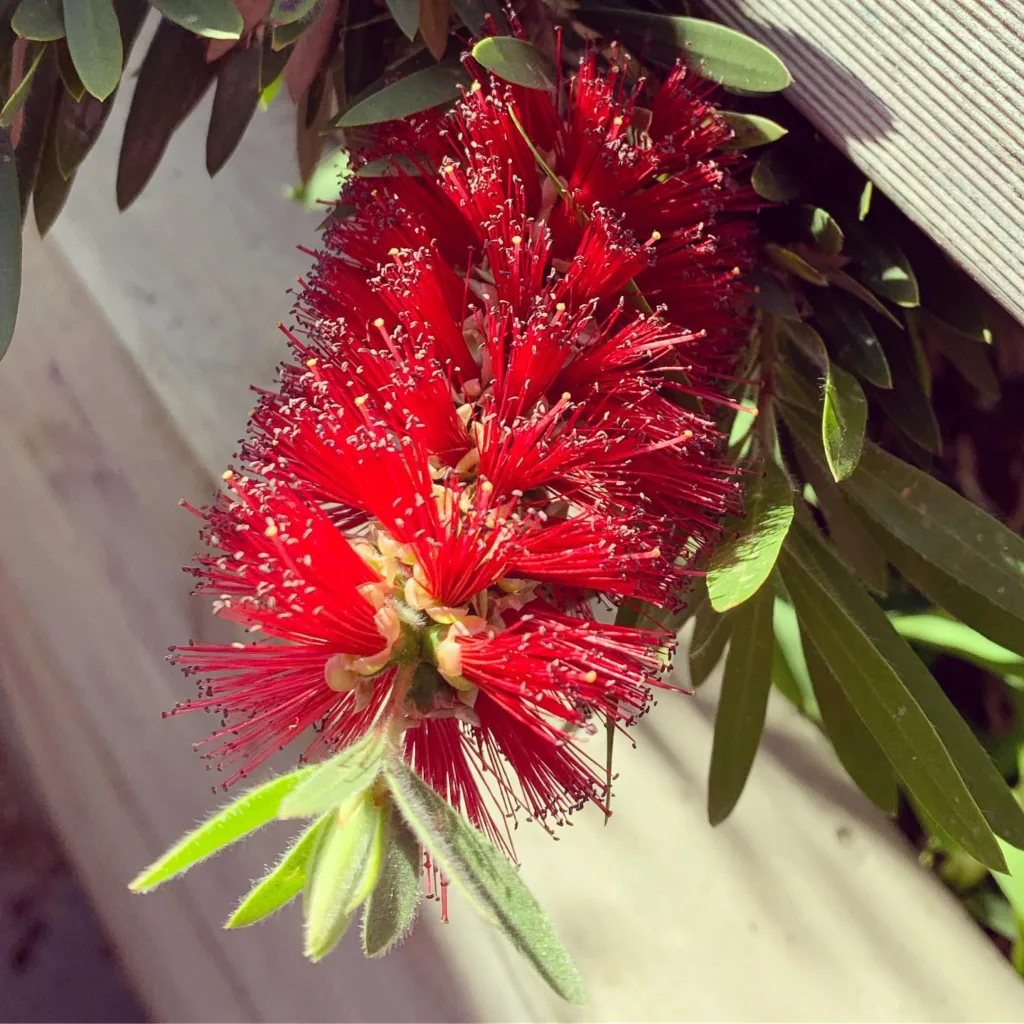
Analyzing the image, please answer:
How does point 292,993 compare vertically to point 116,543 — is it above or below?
below

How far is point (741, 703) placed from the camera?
66 cm

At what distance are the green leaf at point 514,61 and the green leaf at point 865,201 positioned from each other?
9.6 inches

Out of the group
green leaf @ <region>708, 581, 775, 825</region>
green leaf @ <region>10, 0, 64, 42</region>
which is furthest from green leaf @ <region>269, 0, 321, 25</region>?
green leaf @ <region>708, 581, 775, 825</region>

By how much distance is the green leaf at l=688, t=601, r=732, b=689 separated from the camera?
0.60m

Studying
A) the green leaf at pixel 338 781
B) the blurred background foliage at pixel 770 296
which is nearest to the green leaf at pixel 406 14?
the blurred background foliage at pixel 770 296

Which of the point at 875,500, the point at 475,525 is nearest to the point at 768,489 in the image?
the point at 875,500

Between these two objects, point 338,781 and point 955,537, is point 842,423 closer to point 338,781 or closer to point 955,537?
point 955,537

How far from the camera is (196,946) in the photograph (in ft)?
3.14

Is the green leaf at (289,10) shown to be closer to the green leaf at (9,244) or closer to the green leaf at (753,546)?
the green leaf at (9,244)

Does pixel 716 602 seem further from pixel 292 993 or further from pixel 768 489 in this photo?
pixel 292 993

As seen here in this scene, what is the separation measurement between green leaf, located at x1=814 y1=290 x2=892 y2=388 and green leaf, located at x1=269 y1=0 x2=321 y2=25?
36 cm

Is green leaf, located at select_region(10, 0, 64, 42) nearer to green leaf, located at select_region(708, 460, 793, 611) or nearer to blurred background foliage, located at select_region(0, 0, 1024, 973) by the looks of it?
blurred background foliage, located at select_region(0, 0, 1024, 973)

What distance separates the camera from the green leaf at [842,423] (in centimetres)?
45

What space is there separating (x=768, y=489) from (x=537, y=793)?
0.70ft
